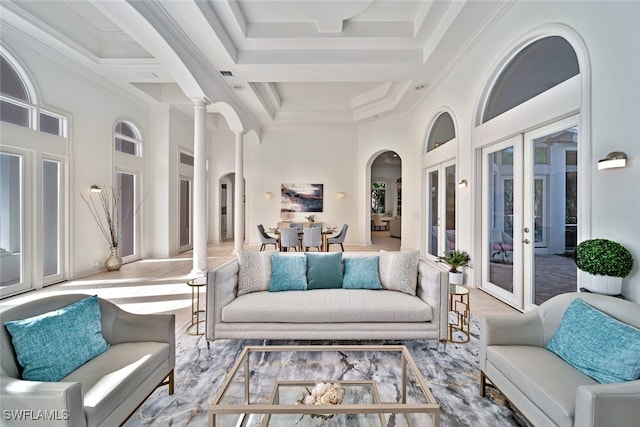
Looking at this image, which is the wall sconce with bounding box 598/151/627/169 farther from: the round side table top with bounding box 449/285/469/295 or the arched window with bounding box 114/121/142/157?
the arched window with bounding box 114/121/142/157

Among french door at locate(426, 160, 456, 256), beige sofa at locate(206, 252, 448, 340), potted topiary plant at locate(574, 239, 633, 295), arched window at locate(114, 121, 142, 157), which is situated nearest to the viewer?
potted topiary plant at locate(574, 239, 633, 295)

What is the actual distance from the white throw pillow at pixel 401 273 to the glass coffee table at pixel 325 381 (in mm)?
641

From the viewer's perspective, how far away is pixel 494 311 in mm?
3697

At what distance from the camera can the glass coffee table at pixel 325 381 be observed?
4.33 ft

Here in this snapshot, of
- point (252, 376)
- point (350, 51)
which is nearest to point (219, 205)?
point (350, 51)

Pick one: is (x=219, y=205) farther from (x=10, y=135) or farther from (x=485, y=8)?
(x=485, y=8)

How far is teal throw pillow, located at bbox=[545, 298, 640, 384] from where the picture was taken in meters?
1.45

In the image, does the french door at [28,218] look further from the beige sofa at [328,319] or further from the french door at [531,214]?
the french door at [531,214]

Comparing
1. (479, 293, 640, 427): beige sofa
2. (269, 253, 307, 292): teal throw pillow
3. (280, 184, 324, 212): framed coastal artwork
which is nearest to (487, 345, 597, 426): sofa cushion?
(479, 293, 640, 427): beige sofa

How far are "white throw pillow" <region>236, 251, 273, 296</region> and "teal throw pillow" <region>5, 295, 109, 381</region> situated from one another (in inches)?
49.3

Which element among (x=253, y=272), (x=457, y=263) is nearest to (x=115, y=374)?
(x=253, y=272)

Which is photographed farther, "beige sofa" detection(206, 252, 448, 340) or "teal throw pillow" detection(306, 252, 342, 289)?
"teal throw pillow" detection(306, 252, 342, 289)

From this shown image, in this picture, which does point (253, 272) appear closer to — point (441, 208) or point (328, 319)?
point (328, 319)

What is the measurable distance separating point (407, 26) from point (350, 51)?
3.12 feet
